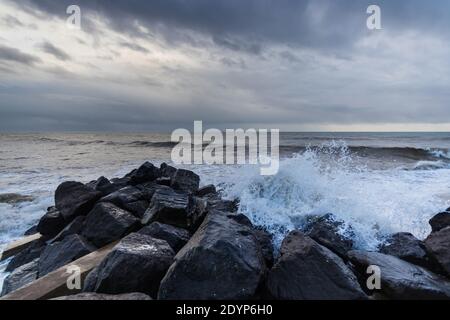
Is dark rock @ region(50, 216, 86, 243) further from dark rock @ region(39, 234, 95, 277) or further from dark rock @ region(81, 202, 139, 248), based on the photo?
dark rock @ region(39, 234, 95, 277)

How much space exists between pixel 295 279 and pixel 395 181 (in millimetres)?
8673

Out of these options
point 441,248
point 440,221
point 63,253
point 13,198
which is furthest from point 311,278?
point 13,198

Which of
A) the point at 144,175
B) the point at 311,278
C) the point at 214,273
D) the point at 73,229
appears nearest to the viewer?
the point at 214,273

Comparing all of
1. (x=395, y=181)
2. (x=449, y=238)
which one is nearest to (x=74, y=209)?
(x=449, y=238)

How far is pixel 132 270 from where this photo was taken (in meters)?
3.01

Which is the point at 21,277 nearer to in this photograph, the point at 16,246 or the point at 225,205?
the point at 16,246

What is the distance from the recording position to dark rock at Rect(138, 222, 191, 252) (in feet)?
12.9

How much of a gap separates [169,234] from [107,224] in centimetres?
120

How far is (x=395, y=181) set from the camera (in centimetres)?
1019

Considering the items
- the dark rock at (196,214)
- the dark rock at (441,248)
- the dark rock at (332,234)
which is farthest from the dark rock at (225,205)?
the dark rock at (441,248)

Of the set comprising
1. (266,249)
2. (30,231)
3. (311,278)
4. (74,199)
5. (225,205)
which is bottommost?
(30,231)

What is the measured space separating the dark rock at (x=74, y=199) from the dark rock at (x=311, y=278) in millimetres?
3916

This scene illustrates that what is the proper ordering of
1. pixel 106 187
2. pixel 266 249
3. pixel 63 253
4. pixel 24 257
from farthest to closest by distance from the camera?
1. pixel 106 187
2. pixel 24 257
3. pixel 63 253
4. pixel 266 249
